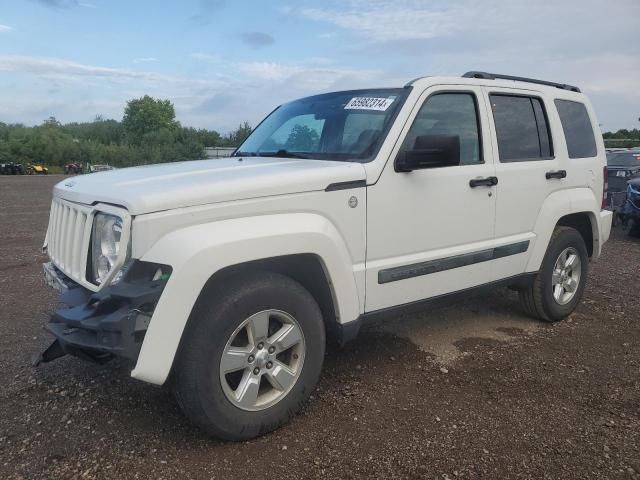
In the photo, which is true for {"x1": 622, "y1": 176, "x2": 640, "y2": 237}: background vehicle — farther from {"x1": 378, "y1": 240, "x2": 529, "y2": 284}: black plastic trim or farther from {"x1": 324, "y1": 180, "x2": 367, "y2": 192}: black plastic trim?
{"x1": 324, "y1": 180, "x2": 367, "y2": 192}: black plastic trim

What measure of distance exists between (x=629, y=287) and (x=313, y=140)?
4599 millimetres

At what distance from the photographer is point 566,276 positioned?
16.6 feet

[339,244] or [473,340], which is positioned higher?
[339,244]

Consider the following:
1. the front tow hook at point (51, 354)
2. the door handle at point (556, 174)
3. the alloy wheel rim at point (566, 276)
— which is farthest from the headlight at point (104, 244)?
the alloy wheel rim at point (566, 276)

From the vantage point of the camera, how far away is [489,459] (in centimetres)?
280

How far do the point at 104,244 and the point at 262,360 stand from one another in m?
1.02

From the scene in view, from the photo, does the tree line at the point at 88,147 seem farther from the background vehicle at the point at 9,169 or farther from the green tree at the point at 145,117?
the background vehicle at the point at 9,169

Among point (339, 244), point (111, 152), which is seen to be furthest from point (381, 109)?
point (111, 152)

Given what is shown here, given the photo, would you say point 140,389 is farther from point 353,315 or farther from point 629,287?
point 629,287

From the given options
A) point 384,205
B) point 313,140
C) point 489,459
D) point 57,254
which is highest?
point 313,140

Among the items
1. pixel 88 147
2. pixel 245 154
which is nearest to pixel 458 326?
pixel 245 154

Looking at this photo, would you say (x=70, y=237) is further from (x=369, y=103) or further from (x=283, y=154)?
(x=369, y=103)

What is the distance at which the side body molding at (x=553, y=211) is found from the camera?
4516 mm

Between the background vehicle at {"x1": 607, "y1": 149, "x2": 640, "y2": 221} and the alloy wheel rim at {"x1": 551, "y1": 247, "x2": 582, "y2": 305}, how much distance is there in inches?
261
